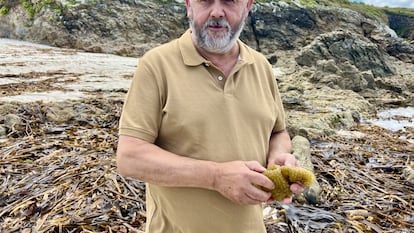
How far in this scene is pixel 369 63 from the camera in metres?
22.3

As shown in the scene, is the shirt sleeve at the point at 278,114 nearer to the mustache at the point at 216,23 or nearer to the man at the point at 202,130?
the man at the point at 202,130

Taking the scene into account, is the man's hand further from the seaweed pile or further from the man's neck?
the seaweed pile

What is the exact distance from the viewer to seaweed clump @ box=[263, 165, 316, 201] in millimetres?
1428

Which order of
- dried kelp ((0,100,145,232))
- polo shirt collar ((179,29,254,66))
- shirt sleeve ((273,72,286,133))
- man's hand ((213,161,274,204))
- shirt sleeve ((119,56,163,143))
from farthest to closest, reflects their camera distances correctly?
dried kelp ((0,100,145,232))
shirt sleeve ((273,72,286,133))
polo shirt collar ((179,29,254,66))
shirt sleeve ((119,56,163,143))
man's hand ((213,161,274,204))

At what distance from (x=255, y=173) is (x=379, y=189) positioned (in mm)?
3189

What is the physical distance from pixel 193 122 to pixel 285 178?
A: 43 cm

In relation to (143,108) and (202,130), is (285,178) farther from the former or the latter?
(143,108)

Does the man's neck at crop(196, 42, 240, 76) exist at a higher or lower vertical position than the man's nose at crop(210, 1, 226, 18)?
lower

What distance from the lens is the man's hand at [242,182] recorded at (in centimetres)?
140

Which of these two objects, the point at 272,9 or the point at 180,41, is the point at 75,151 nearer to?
the point at 180,41

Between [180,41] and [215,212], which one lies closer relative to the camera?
[215,212]

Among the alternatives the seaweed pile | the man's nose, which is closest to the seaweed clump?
the man's nose

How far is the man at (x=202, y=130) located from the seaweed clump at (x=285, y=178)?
Result: 0.09ft

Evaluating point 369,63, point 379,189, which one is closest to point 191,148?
point 379,189
